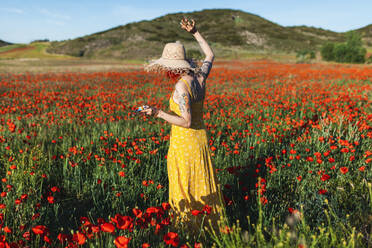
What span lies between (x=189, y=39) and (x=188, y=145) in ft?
267

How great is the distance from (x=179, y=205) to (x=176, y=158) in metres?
0.51

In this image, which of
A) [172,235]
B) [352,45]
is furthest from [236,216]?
[352,45]

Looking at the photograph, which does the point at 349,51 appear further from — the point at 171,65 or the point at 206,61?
the point at 171,65

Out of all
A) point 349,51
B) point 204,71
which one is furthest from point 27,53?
point 204,71

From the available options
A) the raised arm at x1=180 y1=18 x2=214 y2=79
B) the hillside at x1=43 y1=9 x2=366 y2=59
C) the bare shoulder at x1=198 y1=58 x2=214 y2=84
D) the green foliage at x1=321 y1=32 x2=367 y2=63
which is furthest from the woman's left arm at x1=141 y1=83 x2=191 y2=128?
the hillside at x1=43 y1=9 x2=366 y2=59

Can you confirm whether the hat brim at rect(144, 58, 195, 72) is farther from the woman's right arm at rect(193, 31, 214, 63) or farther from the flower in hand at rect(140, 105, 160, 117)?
the woman's right arm at rect(193, 31, 214, 63)

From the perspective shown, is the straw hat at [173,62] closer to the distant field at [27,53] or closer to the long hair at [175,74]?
the long hair at [175,74]

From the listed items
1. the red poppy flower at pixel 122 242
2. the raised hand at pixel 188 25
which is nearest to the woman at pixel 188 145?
the raised hand at pixel 188 25

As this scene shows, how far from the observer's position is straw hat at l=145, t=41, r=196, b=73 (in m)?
2.34

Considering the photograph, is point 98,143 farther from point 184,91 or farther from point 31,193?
point 184,91

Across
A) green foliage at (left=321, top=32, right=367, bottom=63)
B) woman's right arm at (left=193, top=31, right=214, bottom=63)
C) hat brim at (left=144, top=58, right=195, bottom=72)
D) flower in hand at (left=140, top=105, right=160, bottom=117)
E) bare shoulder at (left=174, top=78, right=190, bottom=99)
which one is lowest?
flower in hand at (left=140, top=105, right=160, bottom=117)

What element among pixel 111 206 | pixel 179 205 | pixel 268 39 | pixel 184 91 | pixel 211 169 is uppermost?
pixel 268 39

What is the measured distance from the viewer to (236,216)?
109 inches

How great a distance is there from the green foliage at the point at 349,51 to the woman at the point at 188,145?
136 ft
